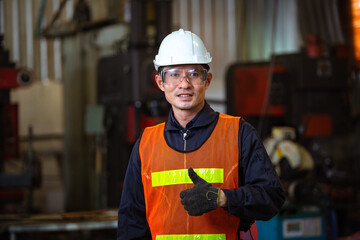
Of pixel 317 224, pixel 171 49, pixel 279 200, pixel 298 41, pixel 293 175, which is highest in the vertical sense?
pixel 298 41

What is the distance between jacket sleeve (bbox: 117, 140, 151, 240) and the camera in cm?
200

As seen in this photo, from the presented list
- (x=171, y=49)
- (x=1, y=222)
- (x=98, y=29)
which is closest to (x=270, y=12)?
(x=98, y=29)

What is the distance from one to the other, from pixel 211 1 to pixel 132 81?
4.71 metres

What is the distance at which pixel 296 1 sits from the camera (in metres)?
8.08

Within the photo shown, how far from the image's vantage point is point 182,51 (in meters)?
1.97

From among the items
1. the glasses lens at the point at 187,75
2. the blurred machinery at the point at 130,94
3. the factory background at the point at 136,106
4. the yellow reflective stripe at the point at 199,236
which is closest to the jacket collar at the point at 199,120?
the glasses lens at the point at 187,75

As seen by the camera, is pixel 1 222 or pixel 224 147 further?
pixel 1 222

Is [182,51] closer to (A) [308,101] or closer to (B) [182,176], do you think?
(B) [182,176]

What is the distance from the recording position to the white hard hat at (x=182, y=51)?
1.96 metres

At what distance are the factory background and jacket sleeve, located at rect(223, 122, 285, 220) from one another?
192 centimetres

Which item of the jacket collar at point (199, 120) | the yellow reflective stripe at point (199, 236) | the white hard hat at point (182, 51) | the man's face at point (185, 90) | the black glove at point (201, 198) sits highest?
the white hard hat at point (182, 51)

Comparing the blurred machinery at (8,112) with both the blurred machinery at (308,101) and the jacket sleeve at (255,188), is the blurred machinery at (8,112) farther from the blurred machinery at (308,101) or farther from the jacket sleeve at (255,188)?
the jacket sleeve at (255,188)

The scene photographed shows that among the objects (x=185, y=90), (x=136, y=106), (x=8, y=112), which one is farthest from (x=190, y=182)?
(x=136, y=106)

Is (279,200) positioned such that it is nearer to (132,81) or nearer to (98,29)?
(132,81)
